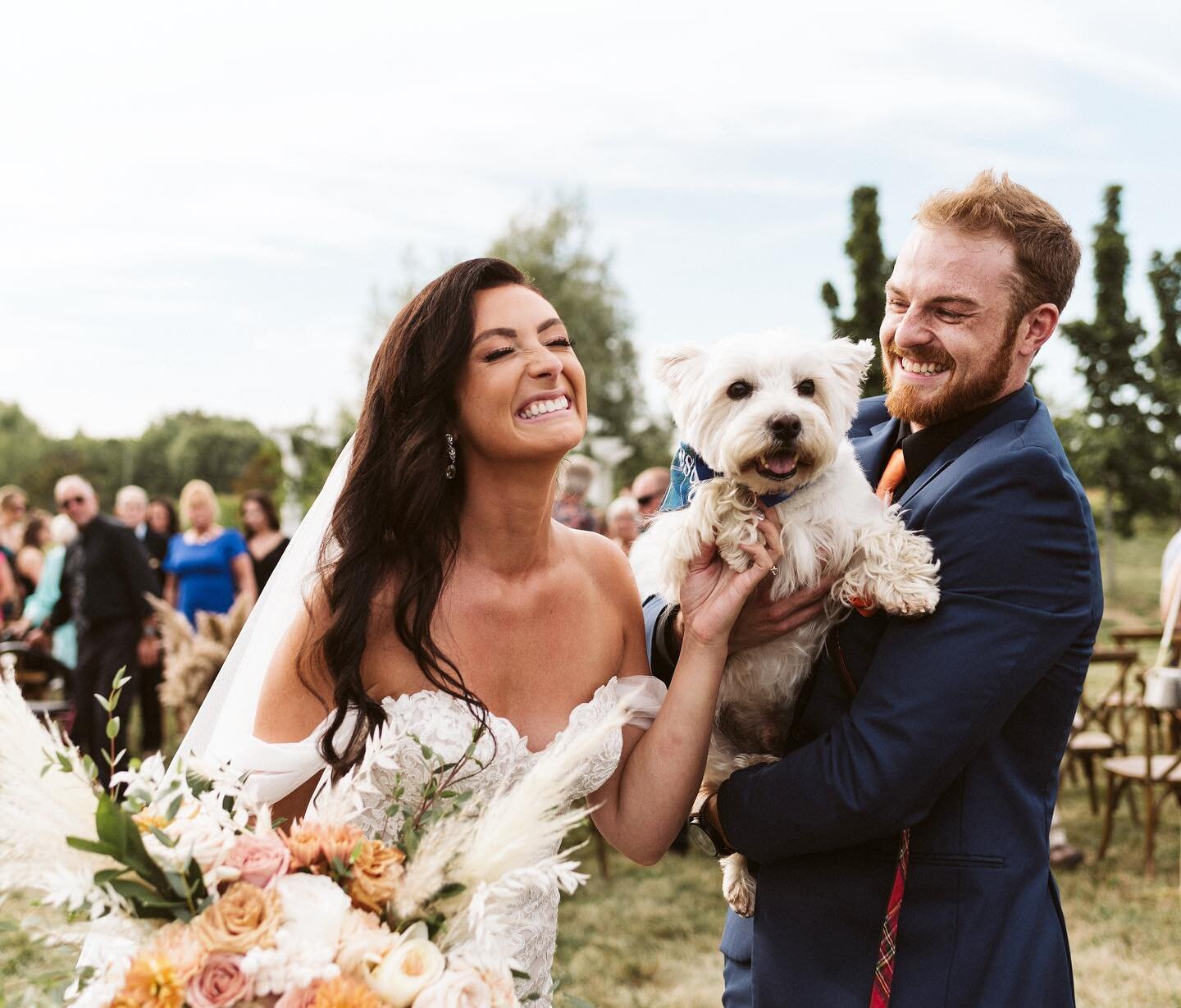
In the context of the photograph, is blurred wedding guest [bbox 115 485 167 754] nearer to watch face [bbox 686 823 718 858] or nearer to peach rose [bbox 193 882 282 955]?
watch face [bbox 686 823 718 858]

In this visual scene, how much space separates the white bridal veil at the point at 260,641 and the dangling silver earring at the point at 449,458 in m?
0.27

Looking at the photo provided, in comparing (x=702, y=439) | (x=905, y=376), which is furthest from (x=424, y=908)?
(x=702, y=439)

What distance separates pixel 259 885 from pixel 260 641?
1.44 metres

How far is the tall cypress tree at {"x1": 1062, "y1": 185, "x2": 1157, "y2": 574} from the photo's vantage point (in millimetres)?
19281

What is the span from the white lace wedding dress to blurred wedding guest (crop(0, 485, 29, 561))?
11993 millimetres

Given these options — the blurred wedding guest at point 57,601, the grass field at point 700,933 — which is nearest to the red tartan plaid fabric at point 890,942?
the grass field at point 700,933

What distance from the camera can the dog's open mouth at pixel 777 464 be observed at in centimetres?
270

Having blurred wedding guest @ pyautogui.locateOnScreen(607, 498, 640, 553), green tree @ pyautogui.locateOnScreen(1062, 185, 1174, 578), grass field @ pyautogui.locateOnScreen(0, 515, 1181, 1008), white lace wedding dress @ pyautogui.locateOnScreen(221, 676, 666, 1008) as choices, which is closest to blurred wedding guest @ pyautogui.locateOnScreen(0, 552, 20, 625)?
grass field @ pyautogui.locateOnScreen(0, 515, 1181, 1008)

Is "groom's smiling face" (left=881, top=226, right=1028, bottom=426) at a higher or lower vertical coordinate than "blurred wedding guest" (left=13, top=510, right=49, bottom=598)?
higher

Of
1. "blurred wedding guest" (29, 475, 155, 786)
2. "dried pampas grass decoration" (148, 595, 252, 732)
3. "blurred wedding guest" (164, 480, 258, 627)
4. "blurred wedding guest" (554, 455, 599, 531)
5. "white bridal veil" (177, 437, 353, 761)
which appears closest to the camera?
"white bridal veil" (177, 437, 353, 761)

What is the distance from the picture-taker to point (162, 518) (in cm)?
1293

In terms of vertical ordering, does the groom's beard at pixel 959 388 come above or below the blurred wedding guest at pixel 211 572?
above

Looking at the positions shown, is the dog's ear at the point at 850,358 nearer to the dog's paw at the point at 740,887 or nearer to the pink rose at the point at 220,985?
the dog's paw at the point at 740,887

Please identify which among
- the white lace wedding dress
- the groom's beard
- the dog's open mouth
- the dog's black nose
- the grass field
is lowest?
the grass field
